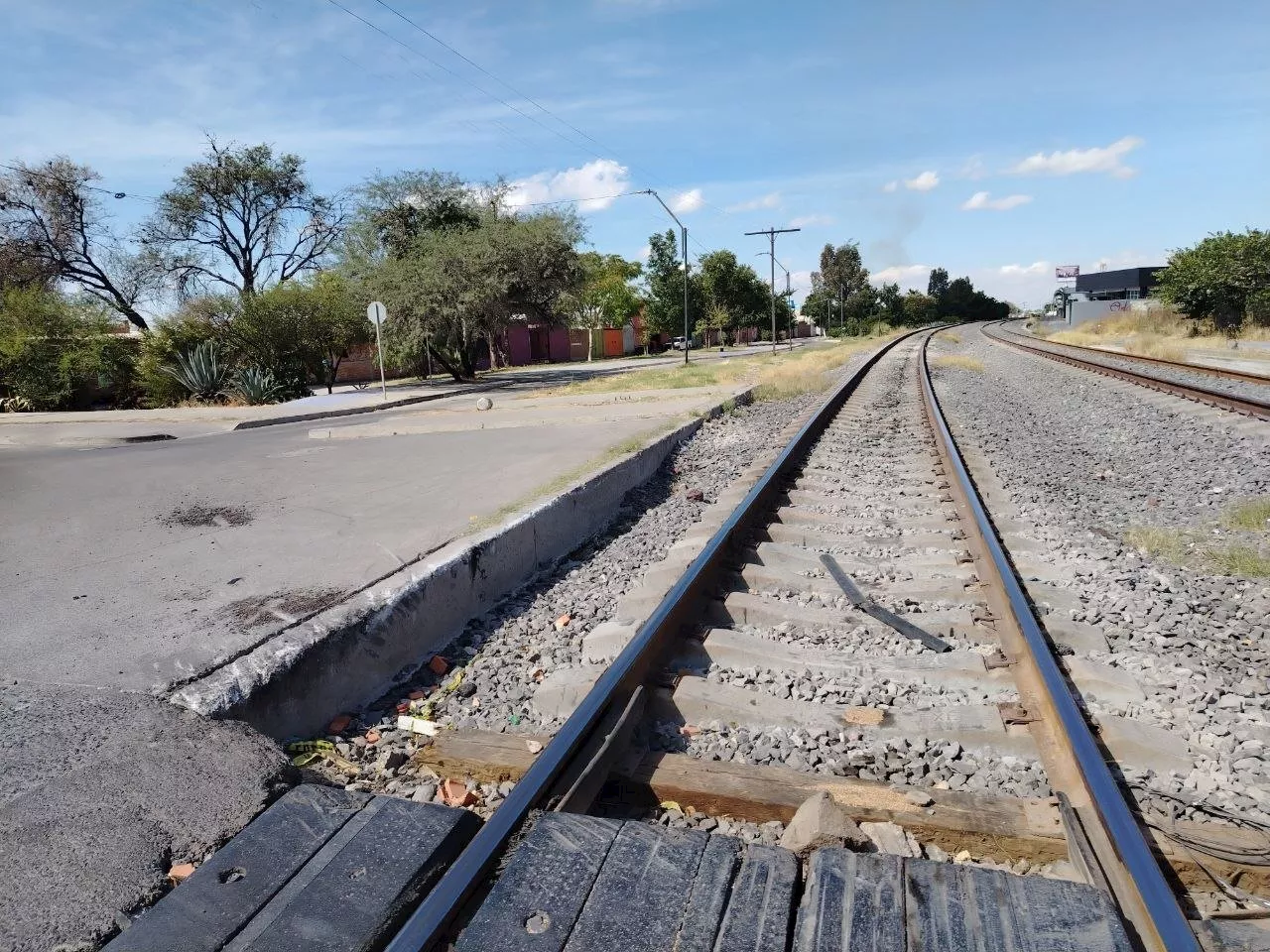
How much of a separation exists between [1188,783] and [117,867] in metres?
3.37

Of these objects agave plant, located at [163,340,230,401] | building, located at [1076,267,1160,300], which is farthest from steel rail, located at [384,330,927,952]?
building, located at [1076,267,1160,300]

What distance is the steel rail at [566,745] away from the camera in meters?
2.01

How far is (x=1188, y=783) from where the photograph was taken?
276 centimetres

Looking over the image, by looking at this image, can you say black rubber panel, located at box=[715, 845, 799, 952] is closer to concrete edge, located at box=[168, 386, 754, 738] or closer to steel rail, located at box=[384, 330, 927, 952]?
steel rail, located at box=[384, 330, 927, 952]

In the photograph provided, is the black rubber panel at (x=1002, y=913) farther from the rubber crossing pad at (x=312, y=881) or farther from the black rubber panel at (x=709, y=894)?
the rubber crossing pad at (x=312, y=881)

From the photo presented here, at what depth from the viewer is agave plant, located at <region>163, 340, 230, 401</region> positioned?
82.6ft

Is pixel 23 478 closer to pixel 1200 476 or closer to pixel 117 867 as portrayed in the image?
pixel 117 867

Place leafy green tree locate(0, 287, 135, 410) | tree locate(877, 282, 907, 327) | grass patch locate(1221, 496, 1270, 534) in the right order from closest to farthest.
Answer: grass patch locate(1221, 496, 1270, 534)
leafy green tree locate(0, 287, 135, 410)
tree locate(877, 282, 907, 327)

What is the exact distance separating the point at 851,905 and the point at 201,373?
2725 centimetres

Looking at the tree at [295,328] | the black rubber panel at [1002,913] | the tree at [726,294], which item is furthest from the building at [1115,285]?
the black rubber panel at [1002,913]

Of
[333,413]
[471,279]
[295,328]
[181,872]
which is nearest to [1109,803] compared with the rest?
[181,872]

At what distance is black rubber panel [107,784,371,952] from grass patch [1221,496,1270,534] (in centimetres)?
596

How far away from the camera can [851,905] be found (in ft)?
6.68

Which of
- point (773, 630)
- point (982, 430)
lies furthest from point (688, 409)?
point (773, 630)
